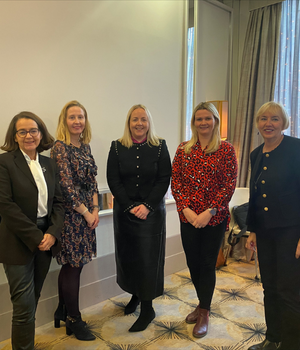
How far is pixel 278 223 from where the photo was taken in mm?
1811

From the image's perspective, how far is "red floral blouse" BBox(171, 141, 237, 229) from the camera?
2.13m

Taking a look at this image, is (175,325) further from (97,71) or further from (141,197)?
(97,71)

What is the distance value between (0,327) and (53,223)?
0.94m

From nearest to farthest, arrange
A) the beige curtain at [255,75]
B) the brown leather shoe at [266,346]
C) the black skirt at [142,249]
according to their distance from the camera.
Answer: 1. the brown leather shoe at [266,346]
2. the black skirt at [142,249]
3. the beige curtain at [255,75]

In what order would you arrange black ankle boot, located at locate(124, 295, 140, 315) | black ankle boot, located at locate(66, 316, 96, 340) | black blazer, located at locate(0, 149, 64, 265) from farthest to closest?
1. black ankle boot, located at locate(124, 295, 140, 315)
2. black ankle boot, located at locate(66, 316, 96, 340)
3. black blazer, located at locate(0, 149, 64, 265)

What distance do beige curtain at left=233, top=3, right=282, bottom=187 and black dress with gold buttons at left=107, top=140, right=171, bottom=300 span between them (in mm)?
2175

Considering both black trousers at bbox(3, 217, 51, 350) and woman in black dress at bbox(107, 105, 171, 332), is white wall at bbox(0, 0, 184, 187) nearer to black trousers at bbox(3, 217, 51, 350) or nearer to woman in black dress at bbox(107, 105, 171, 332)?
woman in black dress at bbox(107, 105, 171, 332)

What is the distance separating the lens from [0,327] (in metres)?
2.17

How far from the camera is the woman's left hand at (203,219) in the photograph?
6.91ft

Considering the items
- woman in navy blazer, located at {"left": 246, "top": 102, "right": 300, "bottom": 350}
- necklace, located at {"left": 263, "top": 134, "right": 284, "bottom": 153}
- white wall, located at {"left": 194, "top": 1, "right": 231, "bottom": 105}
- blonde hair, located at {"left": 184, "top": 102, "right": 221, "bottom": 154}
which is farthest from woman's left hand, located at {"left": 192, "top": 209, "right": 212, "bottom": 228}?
white wall, located at {"left": 194, "top": 1, "right": 231, "bottom": 105}

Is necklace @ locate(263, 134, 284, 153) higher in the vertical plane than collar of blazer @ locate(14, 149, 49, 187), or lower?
higher

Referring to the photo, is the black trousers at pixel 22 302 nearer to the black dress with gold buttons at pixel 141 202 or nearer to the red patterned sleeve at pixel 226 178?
the black dress with gold buttons at pixel 141 202

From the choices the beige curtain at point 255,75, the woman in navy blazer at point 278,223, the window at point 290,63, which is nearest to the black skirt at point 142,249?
the woman in navy blazer at point 278,223

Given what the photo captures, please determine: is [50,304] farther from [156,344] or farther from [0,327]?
[156,344]
